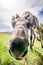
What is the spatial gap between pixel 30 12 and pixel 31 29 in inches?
8.6

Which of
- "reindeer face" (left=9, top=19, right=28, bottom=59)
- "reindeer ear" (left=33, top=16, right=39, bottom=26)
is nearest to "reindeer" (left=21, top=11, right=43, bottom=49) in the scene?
"reindeer ear" (left=33, top=16, right=39, bottom=26)

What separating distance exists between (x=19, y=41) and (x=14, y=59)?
27cm

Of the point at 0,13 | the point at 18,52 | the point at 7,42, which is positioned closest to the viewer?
the point at 18,52

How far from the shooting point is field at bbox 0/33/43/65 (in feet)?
8.32

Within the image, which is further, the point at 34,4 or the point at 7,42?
the point at 34,4

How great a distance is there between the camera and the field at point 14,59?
99.9 inches

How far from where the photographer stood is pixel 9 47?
7.91ft

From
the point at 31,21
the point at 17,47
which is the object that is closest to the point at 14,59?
the point at 17,47

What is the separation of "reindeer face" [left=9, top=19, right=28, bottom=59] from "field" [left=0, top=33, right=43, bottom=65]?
122 mm

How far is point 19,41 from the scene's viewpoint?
2352mm

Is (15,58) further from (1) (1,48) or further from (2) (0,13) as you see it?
(2) (0,13)

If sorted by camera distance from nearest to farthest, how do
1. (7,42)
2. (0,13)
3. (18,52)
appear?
1. (18,52)
2. (7,42)
3. (0,13)

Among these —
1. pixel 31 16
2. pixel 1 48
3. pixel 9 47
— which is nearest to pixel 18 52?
pixel 9 47

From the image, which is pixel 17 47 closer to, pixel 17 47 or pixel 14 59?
pixel 17 47
